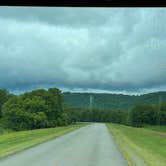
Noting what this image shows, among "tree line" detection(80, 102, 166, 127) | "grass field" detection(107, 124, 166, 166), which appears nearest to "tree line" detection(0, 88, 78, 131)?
"grass field" detection(107, 124, 166, 166)

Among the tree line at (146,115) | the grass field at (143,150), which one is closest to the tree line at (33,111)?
the grass field at (143,150)

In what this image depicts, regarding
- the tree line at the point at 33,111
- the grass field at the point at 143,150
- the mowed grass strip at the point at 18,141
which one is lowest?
the grass field at the point at 143,150

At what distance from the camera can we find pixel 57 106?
3150 inches

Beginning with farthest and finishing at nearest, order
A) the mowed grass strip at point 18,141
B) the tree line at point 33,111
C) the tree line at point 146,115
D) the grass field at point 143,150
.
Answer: the tree line at point 146,115, the tree line at point 33,111, the mowed grass strip at point 18,141, the grass field at point 143,150

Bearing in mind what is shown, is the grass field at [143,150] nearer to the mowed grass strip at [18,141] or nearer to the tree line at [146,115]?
the mowed grass strip at [18,141]

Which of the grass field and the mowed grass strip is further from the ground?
the mowed grass strip

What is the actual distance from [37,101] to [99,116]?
100285 millimetres

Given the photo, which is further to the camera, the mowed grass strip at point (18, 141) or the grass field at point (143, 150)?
the mowed grass strip at point (18, 141)

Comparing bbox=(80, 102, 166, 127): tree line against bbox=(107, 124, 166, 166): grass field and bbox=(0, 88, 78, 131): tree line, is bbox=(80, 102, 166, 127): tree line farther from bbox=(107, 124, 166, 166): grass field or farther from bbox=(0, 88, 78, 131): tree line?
bbox=(107, 124, 166, 166): grass field

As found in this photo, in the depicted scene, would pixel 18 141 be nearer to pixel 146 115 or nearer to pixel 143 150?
pixel 143 150

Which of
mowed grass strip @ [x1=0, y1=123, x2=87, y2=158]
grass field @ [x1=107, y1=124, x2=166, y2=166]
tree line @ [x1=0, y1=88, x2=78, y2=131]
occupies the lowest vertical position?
grass field @ [x1=107, y1=124, x2=166, y2=166]

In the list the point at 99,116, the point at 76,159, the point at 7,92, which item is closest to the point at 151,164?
the point at 76,159
